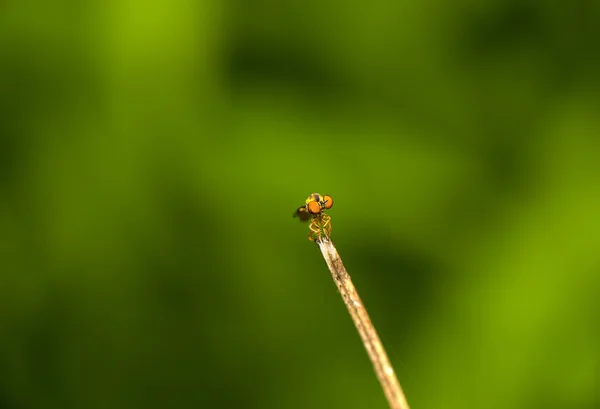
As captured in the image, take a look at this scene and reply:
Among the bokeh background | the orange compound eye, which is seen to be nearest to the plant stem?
the orange compound eye

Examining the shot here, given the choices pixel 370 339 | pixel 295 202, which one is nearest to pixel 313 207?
pixel 370 339

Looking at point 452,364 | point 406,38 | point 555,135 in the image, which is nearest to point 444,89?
point 406,38

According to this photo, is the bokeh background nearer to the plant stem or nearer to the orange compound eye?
the orange compound eye

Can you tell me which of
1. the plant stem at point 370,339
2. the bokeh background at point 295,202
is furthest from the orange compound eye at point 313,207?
the bokeh background at point 295,202

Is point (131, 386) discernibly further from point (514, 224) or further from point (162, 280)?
point (514, 224)

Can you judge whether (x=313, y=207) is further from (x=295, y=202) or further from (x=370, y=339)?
(x=295, y=202)
